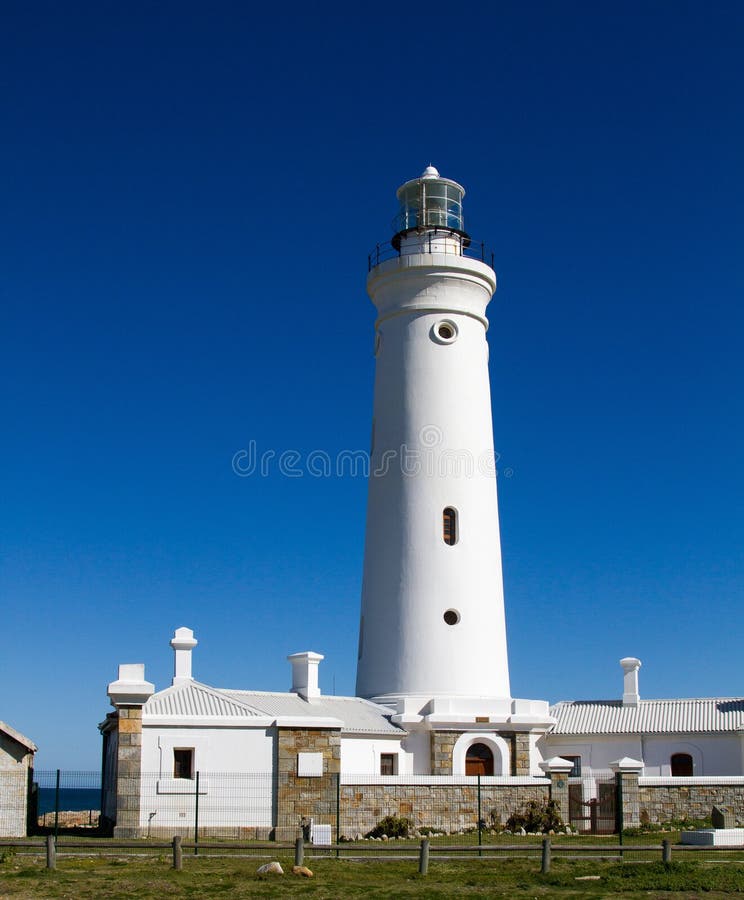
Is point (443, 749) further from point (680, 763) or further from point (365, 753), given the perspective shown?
point (680, 763)

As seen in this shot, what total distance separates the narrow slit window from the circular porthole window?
452 cm

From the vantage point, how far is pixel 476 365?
3381 centimetres

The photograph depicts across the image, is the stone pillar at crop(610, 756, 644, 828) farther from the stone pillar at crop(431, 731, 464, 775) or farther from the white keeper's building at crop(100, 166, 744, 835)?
the stone pillar at crop(431, 731, 464, 775)

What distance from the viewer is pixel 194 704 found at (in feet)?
89.5

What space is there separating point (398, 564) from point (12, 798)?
1137cm

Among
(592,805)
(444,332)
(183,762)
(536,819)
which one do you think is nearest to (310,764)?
(183,762)

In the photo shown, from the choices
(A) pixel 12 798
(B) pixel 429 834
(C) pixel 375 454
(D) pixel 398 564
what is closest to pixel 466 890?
(B) pixel 429 834

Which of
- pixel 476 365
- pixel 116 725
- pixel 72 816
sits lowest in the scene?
pixel 72 816

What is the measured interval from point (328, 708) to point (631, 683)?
425 inches

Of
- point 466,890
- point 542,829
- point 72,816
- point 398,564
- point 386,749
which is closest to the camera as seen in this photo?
point 466,890

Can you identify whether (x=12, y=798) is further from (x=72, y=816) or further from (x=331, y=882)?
(x=72, y=816)

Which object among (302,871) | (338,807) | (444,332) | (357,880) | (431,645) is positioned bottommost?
(357,880)

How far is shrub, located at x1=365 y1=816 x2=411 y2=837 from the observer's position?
1014 inches

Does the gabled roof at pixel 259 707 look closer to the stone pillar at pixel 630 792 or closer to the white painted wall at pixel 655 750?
the stone pillar at pixel 630 792
